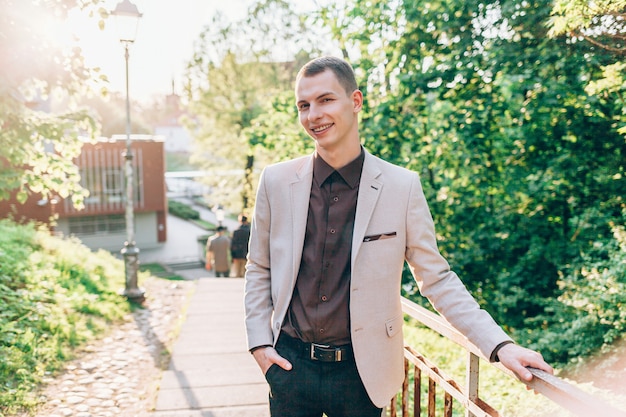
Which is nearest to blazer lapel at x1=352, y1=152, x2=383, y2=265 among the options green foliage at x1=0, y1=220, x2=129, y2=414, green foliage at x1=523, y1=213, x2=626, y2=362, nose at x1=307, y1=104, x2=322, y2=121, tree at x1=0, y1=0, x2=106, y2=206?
nose at x1=307, y1=104, x2=322, y2=121

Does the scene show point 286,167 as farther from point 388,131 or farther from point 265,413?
point 388,131

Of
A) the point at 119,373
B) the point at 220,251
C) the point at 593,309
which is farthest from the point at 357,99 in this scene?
the point at 220,251

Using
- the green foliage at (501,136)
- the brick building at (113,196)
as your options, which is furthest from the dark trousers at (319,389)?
the brick building at (113,196)

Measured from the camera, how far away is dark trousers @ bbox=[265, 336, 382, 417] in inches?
81.7

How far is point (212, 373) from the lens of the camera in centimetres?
563

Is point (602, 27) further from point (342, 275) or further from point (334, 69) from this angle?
point (342, 275)

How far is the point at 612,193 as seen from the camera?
6.95 metres

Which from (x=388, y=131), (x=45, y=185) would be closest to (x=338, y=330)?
(x=45, y=185)

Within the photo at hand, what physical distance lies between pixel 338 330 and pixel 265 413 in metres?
2.84

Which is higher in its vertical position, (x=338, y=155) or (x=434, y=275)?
(x=338, y=155)

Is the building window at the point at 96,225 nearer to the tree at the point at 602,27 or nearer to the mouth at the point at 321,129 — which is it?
the tree at the point at 602,27

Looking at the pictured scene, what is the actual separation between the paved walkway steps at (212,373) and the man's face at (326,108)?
3.14 m

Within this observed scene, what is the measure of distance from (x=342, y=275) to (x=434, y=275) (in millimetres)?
349

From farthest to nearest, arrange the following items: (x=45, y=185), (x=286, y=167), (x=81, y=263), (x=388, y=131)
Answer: (x=81, y=263) → (x=388, y=131) → (x=45, y=185) → (x=286, y=167)
